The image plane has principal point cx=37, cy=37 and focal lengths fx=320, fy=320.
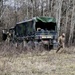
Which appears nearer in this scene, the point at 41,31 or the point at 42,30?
the point at 41,31

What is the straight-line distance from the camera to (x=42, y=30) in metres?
25.1

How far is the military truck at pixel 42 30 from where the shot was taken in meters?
24.9

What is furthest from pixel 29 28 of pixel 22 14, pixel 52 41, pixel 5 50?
pixel 22 14

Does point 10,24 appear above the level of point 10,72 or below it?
below

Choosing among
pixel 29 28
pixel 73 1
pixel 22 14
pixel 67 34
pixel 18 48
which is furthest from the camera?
pixel 22 14

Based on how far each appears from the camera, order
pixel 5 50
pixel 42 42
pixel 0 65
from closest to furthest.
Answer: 1. pixel 0 65
2. pixel 5 50
3. pixel 42 42

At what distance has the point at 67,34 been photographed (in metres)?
44.6

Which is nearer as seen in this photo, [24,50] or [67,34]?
[24,50]

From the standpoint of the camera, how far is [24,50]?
19531 millimetres

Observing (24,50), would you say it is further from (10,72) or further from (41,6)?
(41,6)

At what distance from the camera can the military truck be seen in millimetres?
24875

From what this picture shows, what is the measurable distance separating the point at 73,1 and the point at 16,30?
12.0m

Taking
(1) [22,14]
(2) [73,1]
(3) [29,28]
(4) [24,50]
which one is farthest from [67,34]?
(4) [24,50]

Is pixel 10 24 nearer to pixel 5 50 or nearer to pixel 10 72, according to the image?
pixel 5 50
